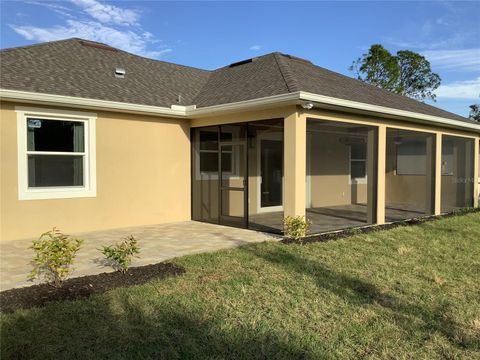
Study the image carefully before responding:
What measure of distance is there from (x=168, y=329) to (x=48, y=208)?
235 inches

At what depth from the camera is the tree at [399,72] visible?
104ft

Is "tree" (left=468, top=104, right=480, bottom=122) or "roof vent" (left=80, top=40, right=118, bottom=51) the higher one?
"tree" (left=468, top=104, right=480, bottom=122)

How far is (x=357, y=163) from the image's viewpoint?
1680 cm

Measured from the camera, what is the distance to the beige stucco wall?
26.6ft

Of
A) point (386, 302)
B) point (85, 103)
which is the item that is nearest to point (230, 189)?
point (85, 103)

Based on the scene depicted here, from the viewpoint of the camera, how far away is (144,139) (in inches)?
401

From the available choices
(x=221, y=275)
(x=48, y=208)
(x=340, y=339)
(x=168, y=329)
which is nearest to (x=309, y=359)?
(x=340, y=339)

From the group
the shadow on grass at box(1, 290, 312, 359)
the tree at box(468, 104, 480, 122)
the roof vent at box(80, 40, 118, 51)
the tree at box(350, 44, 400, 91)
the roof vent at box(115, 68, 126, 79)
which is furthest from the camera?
the tree at box(468, 104, 480, 122)

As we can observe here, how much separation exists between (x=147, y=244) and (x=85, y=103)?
11.3 feet

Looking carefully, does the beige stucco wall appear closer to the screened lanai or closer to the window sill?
the window sill

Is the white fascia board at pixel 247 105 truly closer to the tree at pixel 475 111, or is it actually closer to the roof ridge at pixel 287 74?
the roof ridge at pixel 287 74

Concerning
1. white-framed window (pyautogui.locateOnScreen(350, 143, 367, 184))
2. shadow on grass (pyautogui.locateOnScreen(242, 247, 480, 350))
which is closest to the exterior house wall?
shadow on grass (pyautogui.locateOnScreen(242, 247, 480, 350))

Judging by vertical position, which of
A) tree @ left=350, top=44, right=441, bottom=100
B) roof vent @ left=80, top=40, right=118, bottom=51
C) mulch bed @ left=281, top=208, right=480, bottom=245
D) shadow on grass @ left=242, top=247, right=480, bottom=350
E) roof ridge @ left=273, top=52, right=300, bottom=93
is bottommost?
shadow on grass @ left=242, top=247, right=480, bottom=350

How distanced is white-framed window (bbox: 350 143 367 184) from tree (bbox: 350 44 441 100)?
1687 cm
